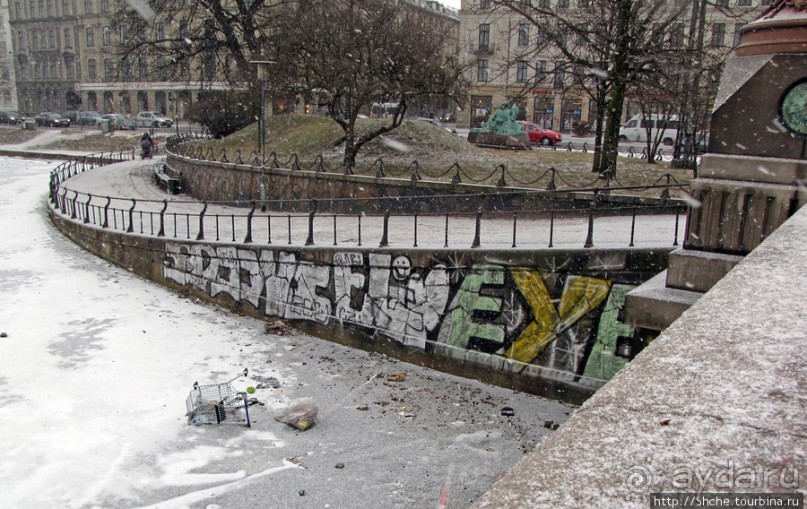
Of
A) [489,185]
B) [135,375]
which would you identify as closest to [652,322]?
[135,375]

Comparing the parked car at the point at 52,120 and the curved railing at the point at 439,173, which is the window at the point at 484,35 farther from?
the parked car at the point at 52,120

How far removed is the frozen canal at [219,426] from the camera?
7.96 meters

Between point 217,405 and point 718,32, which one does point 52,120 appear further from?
point 217,405

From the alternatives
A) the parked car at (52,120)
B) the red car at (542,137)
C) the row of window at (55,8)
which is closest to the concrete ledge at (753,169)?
the red car at (542,137)

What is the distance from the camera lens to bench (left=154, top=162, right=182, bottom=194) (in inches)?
1108

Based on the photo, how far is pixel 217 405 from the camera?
9773 millimetres

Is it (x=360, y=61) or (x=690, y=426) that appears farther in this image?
(x=360, y=61)

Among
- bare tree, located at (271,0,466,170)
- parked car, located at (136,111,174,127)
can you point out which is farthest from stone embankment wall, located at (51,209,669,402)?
parked car, located at (136,111,174,127)

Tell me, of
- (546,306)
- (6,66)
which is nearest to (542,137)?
(546,306)

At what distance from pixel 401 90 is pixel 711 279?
590 inches

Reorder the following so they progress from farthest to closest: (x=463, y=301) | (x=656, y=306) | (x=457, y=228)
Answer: (x=457, y=228)
(x=463, y=301)
(x=656, y=306)

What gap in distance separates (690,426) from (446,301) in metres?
9.64

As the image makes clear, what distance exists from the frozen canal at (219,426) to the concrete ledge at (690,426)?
5.22 meters

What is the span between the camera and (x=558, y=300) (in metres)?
10.8
